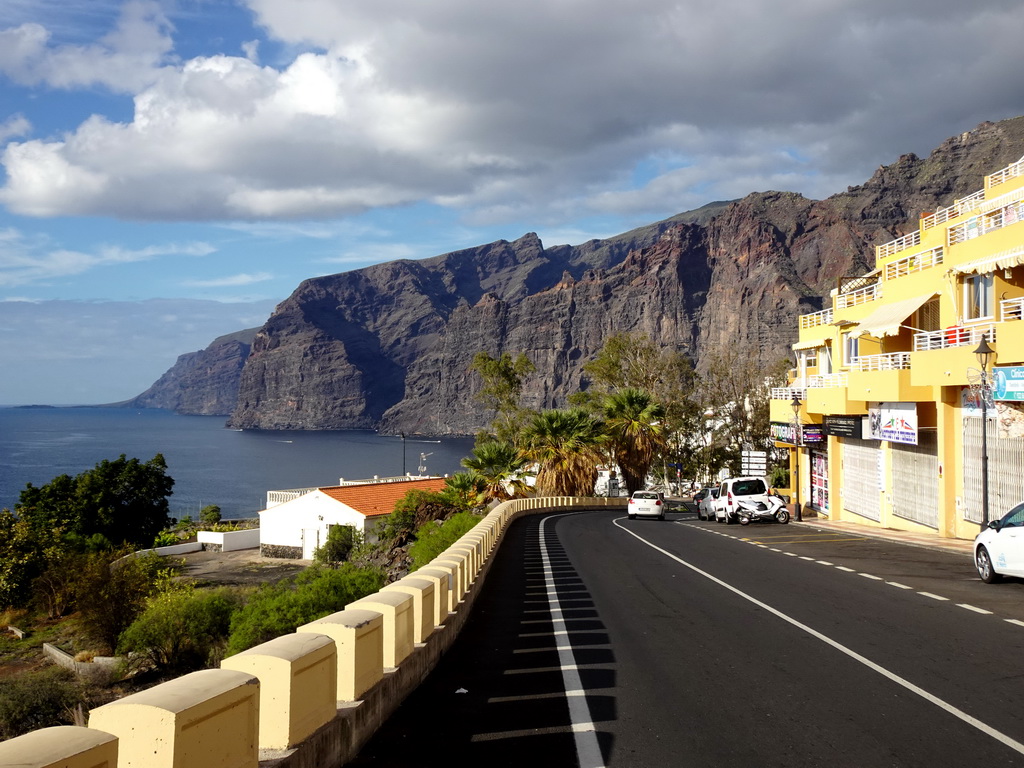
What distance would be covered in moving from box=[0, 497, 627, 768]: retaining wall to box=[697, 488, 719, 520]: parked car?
3189 centimetres

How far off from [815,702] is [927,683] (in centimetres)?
142

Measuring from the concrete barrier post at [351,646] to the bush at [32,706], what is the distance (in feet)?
46.1

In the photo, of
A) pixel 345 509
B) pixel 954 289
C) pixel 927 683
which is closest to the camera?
pixel 927 683

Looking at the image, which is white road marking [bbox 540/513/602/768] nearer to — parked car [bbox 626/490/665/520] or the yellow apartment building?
the yellow apartment building

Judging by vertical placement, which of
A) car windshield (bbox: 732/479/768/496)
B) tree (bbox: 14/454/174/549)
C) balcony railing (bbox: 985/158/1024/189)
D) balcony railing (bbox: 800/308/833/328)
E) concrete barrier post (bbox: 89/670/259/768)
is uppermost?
balcony railing (bbox: 985/158/1024/189)

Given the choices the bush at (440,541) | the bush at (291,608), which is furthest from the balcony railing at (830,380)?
the bush at (291,608)

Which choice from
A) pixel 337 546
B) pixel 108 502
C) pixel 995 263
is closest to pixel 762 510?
pixel 995 263

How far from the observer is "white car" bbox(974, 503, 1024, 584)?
46.2ft

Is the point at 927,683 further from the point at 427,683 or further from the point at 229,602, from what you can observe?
the point at 229,602

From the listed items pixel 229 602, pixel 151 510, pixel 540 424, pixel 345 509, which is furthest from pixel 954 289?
pixel 151 510

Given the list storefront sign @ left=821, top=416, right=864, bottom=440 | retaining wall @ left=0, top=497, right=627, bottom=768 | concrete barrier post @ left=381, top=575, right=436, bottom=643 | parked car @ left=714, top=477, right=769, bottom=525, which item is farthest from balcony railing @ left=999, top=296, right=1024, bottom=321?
retaining wall @ left=0, top=497, right=627, bottom=768

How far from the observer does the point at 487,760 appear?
614 centimetres

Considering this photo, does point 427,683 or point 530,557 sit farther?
point 530,557

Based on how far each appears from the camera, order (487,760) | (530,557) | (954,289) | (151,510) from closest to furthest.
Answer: (487,760) < (530,557) < (954,289) < (151,510)
